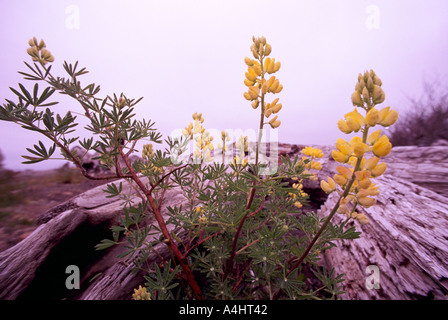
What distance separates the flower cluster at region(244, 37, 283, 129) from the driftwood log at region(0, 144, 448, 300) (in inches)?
47.0

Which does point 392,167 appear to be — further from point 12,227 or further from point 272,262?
point 12,227

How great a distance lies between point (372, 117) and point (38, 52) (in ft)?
4.83

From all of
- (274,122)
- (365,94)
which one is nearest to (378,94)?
(365,94)

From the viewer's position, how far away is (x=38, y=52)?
0.90 meters

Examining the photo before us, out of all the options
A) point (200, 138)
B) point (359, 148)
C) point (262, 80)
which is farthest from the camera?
point (200, 138)

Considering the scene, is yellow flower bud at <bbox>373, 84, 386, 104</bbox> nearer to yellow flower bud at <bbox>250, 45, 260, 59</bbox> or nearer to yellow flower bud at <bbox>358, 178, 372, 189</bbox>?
yellow flower bud at <bbox>358, 178, 372, 189</bbox>

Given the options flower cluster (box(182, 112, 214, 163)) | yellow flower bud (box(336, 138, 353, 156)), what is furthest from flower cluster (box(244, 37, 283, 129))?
flower cluster (box(182, 112, 214, 163))

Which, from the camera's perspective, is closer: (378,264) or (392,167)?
(378,264)

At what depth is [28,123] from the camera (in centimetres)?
71

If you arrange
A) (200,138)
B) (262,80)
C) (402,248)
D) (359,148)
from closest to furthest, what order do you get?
(359,148) → (262,80) → (402,248) → (200,138)

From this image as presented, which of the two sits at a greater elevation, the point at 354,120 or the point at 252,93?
the point at 252,93

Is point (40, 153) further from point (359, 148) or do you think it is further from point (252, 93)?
point (359, 148)
